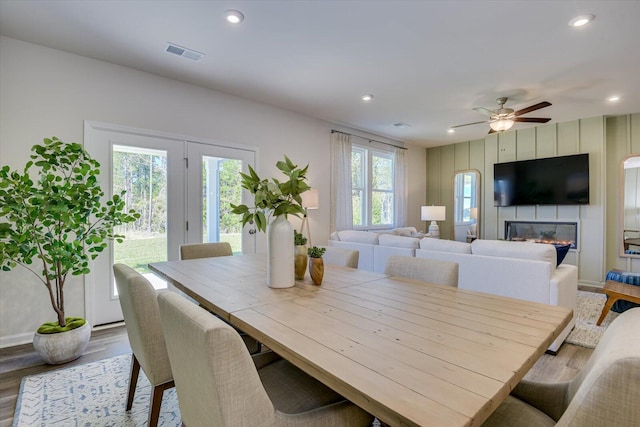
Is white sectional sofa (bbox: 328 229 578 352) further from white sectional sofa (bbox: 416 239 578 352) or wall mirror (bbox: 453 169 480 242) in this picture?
wall mirror (bbox: 453 169 480 242)

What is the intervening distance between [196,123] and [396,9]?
2604 millimetres

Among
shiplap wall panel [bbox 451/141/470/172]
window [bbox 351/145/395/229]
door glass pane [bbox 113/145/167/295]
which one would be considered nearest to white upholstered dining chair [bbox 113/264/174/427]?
door glass pane [bbox 113/145/167/295]

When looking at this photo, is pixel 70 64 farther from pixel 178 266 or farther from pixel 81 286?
pixel 178 266

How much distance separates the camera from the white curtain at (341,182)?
5395 millimetres

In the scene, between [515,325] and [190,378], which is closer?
[190,378]

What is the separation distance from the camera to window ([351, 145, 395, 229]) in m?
6.00

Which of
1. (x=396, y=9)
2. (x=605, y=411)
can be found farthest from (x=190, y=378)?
(x=396, y=9)

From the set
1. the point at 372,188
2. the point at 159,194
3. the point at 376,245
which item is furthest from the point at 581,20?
the point at 159,194

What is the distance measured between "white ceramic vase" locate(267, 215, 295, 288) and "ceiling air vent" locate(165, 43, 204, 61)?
7.42ft

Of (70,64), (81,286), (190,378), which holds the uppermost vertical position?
(70,64)

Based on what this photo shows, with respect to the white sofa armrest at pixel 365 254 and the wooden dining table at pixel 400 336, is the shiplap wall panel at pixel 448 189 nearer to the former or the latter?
the white sofa armrest at pixel 365 254

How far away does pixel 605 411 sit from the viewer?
2.22 feet

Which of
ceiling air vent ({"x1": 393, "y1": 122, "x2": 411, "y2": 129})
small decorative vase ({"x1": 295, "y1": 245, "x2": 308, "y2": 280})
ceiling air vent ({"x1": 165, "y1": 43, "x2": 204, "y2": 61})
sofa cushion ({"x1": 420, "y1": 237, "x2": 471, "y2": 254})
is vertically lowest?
sofa cushion ({"x1": 420, "y1": 237, "x2": 471, "y2": 254})

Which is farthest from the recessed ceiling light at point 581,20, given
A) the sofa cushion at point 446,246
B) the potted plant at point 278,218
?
the potted plant at point 278,218
